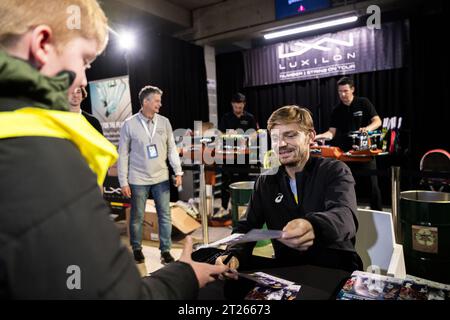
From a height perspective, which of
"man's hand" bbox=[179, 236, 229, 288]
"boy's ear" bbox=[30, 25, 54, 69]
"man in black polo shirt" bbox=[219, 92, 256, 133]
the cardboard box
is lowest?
the cardboard box

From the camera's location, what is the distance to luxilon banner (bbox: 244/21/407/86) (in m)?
5.55

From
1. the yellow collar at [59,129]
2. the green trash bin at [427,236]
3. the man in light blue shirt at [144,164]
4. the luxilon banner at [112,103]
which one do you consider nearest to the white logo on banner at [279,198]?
the yellow collar at [59,129]

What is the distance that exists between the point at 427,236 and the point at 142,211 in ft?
8.70

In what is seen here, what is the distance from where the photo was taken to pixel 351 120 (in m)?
4.32

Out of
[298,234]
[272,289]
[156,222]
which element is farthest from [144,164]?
[272,289]

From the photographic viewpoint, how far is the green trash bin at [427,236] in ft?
8.37

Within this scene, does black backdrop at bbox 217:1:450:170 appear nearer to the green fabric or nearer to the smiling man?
the smiling man

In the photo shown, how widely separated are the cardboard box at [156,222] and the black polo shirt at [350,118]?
89.4 inches

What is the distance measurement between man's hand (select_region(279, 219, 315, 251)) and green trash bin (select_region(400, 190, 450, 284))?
1841 millimetres

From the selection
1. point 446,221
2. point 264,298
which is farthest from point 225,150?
point 264,298

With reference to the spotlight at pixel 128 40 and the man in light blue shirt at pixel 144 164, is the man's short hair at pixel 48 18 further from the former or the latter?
the spotlight at pixel 128 40

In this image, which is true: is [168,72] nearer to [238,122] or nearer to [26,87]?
[238,122]

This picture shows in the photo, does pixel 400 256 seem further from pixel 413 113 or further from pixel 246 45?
pixel 246 45

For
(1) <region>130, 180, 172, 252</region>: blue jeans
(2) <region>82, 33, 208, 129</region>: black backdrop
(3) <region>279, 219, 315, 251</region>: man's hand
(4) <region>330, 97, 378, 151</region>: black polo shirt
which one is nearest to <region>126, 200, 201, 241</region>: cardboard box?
(1) <region>130, 180, 172, 252</region>: blue jeans
